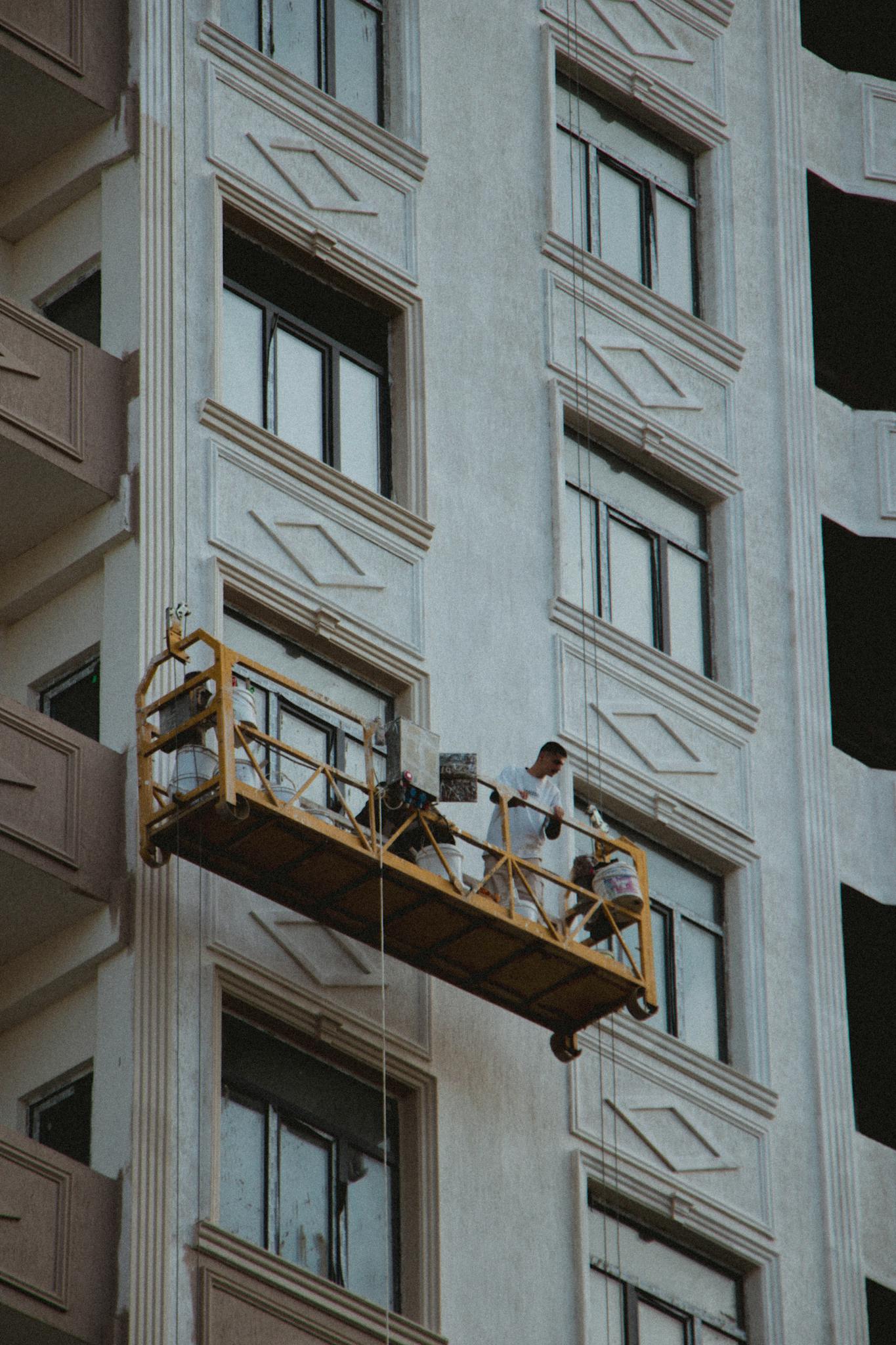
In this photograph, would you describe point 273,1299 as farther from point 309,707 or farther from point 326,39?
point 326,39

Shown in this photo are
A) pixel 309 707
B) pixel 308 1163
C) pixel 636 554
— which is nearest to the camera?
pixel 308 1163

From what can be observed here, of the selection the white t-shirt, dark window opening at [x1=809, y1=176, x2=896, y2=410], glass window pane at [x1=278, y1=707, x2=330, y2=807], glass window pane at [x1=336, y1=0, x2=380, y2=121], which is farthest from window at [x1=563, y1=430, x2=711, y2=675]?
dark window opening at [x1=809, y1=176, x2=896, y2=410]

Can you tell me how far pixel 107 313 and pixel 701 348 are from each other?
846 cm

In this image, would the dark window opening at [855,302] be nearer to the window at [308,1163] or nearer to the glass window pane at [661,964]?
the glass window pane at [661,964]

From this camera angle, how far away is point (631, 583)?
37.0m

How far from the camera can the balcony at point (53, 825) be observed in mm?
29578

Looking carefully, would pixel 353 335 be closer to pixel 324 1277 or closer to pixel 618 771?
pixel 618 771

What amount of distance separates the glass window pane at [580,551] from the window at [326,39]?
459 cm

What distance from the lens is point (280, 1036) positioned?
101ft

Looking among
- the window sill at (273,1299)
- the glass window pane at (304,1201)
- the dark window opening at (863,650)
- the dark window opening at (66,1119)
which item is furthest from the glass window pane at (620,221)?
the window sill at (273,1299)

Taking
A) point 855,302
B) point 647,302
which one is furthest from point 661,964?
point 855,302

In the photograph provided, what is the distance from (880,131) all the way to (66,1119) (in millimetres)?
18856

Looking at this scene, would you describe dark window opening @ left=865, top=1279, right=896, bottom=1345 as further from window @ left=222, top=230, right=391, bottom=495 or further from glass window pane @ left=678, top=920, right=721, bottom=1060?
window @ left=222, top=230, right=391, bottom=495

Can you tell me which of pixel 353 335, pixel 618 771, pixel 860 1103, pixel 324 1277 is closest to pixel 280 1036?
pixel 324 1277
